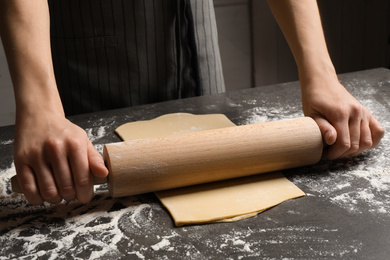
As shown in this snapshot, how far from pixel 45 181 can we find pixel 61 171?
0.04 m

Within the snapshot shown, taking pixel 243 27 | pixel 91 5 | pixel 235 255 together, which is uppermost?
pixel 91 5

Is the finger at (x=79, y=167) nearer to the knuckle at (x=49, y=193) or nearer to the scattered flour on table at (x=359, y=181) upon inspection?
the knuckle at (x=49, y=193)

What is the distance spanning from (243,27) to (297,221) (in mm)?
2472

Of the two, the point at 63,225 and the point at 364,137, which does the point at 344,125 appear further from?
the point at 63,225

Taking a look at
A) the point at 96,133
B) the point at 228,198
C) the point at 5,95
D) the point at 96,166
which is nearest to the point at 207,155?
the point at 228,198

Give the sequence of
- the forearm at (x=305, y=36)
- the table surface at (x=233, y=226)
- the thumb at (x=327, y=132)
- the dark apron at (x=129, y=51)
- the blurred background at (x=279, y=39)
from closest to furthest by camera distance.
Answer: the table surface at (x=233, y=226)
the thumb at (x=327, y=132)
the forearm at (x=305, y=36)
the dark apron at (x=129, y=51)
the blurred background at (x=279, y=39)

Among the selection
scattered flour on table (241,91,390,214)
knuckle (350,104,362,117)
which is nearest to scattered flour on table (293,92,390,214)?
scattered flour on table (241,91,390,214)

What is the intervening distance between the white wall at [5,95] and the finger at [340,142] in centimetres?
222

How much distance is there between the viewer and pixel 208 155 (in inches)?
40.1

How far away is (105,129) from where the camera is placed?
1366 millimetres

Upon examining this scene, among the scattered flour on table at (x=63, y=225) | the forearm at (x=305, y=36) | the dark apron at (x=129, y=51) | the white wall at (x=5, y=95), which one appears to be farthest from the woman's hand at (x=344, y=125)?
the white wall at (x=5, y=95)

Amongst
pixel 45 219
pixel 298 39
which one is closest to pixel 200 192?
pixel 45 219

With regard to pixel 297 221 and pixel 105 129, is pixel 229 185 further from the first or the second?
pixel 105 129

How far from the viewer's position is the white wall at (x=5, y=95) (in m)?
2.74
